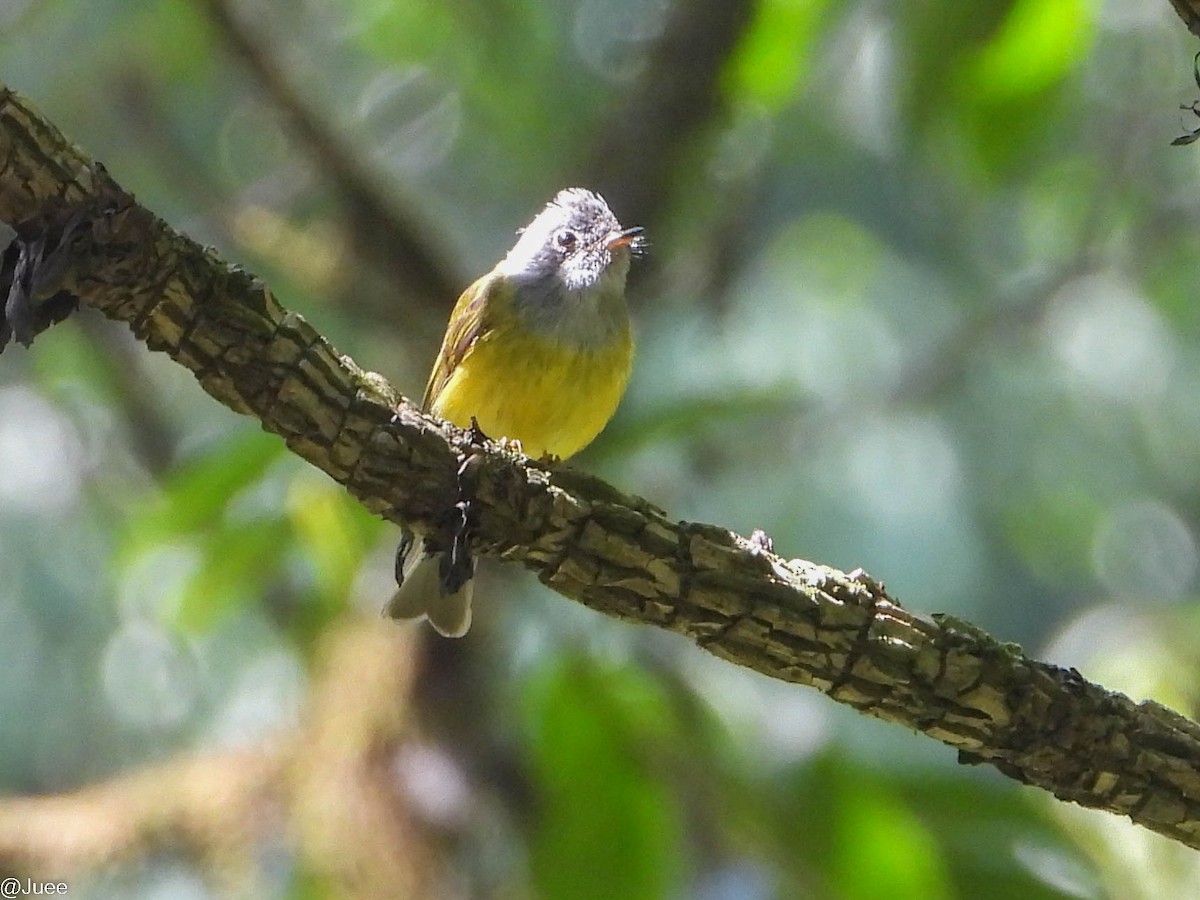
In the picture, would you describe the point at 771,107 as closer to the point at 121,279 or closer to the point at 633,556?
the point at 633,556

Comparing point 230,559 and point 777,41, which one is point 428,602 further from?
point 777,41

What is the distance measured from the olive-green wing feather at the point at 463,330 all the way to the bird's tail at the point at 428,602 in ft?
2.38

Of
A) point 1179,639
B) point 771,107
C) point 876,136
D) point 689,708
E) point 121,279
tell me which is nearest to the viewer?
point 121,279

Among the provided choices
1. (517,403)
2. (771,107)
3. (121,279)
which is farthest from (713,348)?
(121,279)

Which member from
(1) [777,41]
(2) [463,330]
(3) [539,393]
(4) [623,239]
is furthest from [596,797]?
(1) [777,41]

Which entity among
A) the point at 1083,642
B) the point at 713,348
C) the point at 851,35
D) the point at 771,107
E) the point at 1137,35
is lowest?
the point at 1083,642

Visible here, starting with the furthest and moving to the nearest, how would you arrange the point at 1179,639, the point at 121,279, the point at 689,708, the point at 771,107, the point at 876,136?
the point at 876,136, the point at 771,107, the point at 689,708, the point at 1179,639, the point at 121,279

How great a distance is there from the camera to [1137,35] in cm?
648

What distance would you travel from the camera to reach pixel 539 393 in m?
4.03

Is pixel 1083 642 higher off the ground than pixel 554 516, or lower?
higher

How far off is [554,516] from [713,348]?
4355 millimetres

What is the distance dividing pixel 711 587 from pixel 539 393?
1730 mm

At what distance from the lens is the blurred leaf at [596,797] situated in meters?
3.48

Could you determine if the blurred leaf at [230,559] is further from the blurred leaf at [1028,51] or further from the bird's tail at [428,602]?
the blurred leaf at [1028,51]
